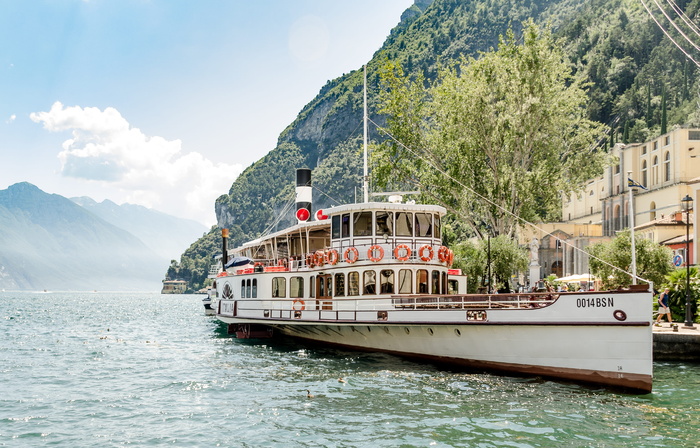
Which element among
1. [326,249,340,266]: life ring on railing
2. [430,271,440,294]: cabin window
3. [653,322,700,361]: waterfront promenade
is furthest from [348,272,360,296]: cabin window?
[653,322,700,361]: waterfront promenade

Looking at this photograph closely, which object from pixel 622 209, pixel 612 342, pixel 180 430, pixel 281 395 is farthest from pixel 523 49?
pixel 622 209

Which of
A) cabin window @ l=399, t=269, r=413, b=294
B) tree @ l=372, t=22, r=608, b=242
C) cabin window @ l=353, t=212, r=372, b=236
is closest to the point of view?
cabin window @ l=399, t=269, r=413, b=294

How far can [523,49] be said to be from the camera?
36.0 metres

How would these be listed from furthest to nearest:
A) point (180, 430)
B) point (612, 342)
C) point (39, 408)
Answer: point (612, 342) < point (39, 408) < point (180, 430)

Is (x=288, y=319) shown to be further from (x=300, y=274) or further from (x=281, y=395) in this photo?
(x=281, y=395)

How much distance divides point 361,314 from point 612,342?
882 centimetres

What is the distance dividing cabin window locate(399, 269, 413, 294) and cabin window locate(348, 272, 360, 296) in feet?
5.28

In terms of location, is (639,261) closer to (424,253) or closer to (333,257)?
(424,253)

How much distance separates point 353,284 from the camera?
961 inches

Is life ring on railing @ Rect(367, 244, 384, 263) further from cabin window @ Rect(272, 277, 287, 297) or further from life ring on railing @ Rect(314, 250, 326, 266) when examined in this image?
cabin window @ Rect(272, 277, 287, 297)

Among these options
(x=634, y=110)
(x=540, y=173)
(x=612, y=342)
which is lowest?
(x=612, y=342)

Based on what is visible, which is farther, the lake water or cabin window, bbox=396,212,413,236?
cabin window, bbox=396,212,413,236

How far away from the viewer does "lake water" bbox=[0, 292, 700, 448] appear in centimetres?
1286

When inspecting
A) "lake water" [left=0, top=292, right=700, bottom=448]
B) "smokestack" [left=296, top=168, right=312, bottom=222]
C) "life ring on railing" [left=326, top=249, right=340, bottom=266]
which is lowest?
"lake water" [left=0, top=292, right=700, bottom=448]
